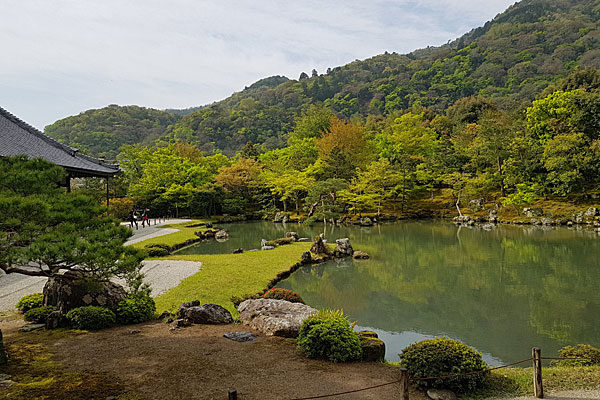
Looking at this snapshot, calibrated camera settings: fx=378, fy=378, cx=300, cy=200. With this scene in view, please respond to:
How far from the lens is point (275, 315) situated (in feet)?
24.1

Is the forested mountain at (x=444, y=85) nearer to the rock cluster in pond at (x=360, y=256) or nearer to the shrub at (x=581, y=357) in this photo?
the rock cluster in pond at (x=360, y=256)

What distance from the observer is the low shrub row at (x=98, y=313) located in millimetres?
6820

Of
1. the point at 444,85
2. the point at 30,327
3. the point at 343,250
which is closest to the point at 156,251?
the point at 343,250

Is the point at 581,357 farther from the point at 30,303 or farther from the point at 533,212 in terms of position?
the point at 533,212

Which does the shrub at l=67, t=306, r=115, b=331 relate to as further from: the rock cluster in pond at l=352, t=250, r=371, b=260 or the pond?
the rock cluster in pond at l=352, t=250, r=371, b=260

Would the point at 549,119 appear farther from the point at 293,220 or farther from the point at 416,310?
the point at 416,310

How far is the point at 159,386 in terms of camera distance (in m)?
4.50

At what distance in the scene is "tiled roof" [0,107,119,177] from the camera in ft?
41.5

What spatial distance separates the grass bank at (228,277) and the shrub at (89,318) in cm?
152

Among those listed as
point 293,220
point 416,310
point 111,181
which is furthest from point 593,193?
point 111,181

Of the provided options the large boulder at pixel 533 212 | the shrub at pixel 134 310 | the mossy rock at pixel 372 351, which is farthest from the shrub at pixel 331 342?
the large boulder at pixel 533 212

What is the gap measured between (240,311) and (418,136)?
1288 inches

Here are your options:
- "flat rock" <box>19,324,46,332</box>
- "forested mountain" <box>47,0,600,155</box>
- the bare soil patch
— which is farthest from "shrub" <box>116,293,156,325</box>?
"forested mountain" <box>47,0,600,155</box>

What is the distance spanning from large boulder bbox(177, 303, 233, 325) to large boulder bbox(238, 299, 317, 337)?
1.45 feet
